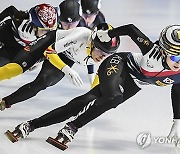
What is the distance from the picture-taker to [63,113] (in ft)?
9.48

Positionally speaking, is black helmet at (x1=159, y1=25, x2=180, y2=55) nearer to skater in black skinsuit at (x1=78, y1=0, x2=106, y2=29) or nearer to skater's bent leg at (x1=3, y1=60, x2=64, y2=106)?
skater's bent leg at (x1=3, y1=60, x2=64, y2=106)

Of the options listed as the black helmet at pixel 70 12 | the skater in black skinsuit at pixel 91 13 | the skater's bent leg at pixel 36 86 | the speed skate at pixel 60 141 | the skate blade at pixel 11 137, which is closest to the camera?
the speed skate at pixel 60 141

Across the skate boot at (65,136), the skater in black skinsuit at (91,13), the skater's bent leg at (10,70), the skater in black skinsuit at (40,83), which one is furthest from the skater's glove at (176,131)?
the skater in black skinsuit at (91,13)

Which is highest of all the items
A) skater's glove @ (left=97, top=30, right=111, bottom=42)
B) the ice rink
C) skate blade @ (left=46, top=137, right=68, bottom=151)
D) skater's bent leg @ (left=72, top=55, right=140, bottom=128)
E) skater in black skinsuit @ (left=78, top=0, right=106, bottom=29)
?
skater's glove @ (left=97, top=30, right=111, bottom=42)

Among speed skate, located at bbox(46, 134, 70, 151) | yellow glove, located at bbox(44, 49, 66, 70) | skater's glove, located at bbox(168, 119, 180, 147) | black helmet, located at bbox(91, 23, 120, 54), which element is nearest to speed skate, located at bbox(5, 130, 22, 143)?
speed skate, located at bbox(46, 134, 70, 151)

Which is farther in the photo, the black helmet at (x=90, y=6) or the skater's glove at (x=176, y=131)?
the black helmet at (x=90, y=6)

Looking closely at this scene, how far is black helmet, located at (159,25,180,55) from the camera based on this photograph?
8.51 feet

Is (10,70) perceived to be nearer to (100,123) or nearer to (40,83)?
(40,83)

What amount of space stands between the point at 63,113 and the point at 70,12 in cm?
94

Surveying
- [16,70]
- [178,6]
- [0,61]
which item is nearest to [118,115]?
[16,70]

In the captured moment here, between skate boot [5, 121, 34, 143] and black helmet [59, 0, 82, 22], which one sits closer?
skate boot [5, 121, 34, 143]

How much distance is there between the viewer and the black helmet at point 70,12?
→ 3557mm

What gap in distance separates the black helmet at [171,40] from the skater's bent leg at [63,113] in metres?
0.55

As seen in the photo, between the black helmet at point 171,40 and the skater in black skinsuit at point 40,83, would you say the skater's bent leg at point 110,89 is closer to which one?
the black helmet at point 171,40
